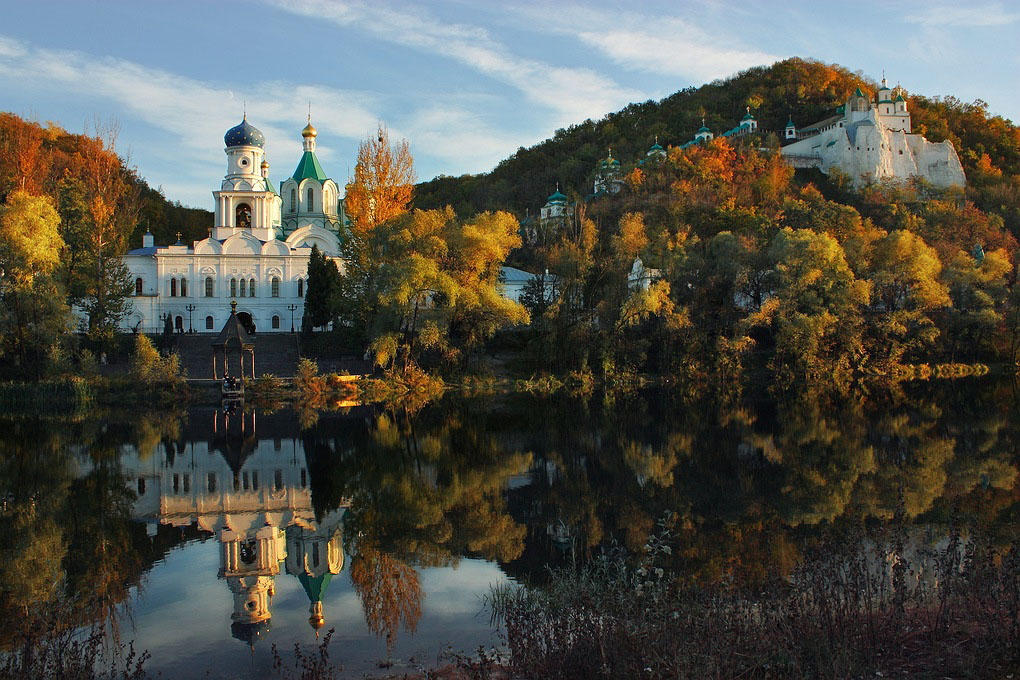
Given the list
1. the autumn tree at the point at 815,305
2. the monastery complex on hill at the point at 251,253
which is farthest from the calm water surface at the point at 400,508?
the monastery complex on hill at the point at 251,253

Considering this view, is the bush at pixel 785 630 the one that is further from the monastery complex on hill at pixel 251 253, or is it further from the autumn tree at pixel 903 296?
the autumn tree at pixel 903 296

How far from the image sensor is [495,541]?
9938 millimetres

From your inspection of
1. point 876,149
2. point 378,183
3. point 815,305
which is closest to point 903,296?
point 815,305

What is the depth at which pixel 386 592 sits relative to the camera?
26.9 ft

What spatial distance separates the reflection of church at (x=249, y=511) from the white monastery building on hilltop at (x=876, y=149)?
68448 mm

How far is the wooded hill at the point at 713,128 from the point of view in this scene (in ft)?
270

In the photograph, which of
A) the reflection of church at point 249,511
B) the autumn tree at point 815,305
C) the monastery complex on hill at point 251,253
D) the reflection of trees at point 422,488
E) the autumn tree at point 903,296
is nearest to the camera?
the reflection of church at point 249,511

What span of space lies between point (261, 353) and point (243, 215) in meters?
13.4

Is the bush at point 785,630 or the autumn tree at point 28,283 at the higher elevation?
the autumn tree at point 28,283

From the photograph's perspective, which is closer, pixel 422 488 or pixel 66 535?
pixel 66 535

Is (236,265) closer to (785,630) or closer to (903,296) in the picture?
(903,296)

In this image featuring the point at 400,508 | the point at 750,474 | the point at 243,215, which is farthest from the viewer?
the point at 243,215

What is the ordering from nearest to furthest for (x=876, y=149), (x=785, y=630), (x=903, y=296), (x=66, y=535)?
1. (x=785, y=630)
2. (x=66, y=535)
3. (x=903, y=296)
4. (x=876, y=149)

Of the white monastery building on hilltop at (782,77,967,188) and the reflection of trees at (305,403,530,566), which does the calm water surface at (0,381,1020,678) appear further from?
the white monastery building on hilltop at (782,77,967,188)
